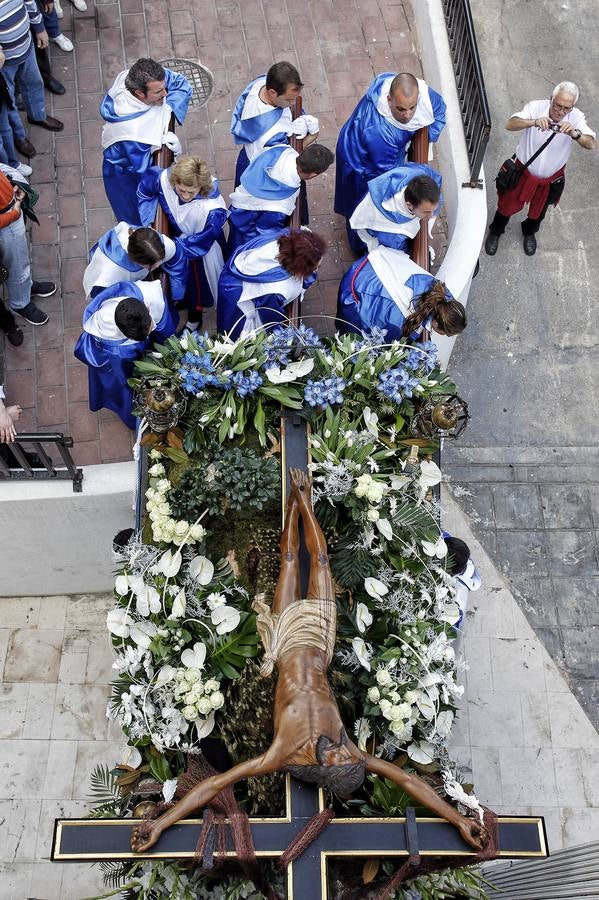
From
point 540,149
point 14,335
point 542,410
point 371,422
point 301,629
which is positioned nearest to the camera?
point 301,629

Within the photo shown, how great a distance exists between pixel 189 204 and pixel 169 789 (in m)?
3.65

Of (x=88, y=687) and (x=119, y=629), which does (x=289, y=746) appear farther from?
(x=88, y=687)

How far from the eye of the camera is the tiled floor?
21.5ft

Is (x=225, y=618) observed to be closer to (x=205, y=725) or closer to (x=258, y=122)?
(x=205, y=725)

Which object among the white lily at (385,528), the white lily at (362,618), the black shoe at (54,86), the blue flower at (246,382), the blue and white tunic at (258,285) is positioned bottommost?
the white lily at (362,618)

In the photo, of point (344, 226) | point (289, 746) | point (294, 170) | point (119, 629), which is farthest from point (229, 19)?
point (289, 746)

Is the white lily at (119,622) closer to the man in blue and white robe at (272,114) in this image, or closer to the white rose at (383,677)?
the white rose at (383,677)

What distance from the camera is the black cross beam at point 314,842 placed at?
3.50m

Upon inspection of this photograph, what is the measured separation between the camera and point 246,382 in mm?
4633

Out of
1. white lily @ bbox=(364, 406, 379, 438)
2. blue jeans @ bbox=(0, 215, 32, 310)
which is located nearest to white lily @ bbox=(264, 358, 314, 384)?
white lily @ bbox=(364, 406, 379, 438)

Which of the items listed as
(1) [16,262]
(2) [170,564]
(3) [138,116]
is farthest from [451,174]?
(2) [170,564]

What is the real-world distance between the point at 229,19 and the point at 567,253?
3925 millimetres

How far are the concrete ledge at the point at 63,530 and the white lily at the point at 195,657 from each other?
6.73 feet

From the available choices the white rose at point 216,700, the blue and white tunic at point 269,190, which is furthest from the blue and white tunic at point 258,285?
the white rose at point 216,700
